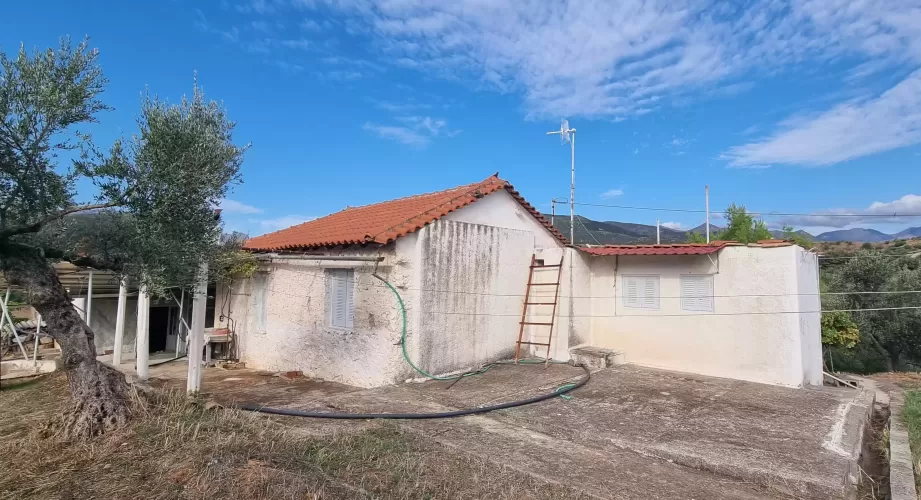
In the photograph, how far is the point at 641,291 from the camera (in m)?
11.9

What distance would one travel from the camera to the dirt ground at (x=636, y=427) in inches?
205

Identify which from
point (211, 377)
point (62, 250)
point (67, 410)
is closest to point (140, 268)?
point (62, 250)

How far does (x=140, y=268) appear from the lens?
5.71 meters

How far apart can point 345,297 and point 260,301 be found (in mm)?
3541

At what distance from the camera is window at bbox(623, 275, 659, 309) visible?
460 inches

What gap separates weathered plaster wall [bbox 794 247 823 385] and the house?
49mm

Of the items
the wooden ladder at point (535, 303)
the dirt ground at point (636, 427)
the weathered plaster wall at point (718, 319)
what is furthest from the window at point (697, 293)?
the wooden ladder at point (535, 303)

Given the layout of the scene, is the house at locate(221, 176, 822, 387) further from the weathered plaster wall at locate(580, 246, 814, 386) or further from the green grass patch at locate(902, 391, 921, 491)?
the green grass patch at locate(902, 391, 921, 491)

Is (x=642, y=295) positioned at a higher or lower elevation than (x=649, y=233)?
lower

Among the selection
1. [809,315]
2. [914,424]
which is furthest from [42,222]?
Answer: [809,315]

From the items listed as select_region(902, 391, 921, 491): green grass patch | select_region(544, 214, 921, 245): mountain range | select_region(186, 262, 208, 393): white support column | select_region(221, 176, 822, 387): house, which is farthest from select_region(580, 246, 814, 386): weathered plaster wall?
select_region(186, 262, 208, 393): white support column

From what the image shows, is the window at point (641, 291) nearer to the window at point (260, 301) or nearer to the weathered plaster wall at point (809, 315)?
the weathered plaster wall at point (809, 315)

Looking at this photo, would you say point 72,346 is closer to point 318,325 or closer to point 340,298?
point 340,298

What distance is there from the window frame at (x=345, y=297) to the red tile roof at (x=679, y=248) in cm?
582
